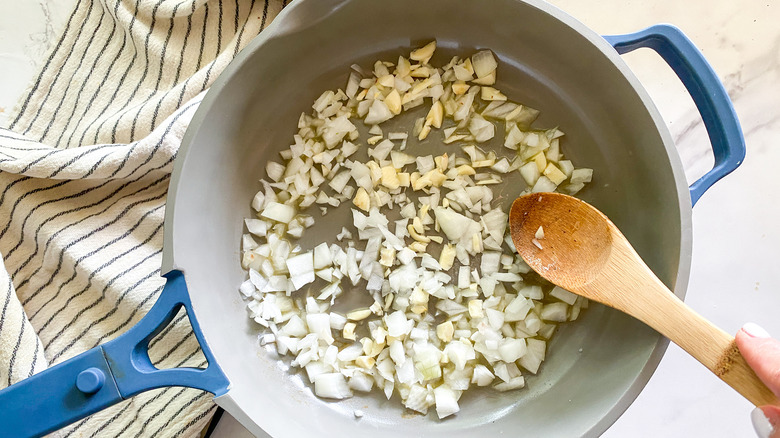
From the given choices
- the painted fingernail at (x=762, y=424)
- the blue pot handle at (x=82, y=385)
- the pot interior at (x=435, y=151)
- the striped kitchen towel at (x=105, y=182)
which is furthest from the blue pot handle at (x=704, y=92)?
the blue pot handle at (x=82, y=385)

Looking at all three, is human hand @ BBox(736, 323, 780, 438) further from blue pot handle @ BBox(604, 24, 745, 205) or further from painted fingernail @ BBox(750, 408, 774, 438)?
blue pot handle @ BBox(604, 24, 745, 205)

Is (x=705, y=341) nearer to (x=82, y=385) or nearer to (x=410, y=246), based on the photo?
(x=410, y=246)

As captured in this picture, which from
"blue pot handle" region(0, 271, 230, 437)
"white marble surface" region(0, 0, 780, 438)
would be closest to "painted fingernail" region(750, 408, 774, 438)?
"white marble surface" region(0, 0, 780, 438)

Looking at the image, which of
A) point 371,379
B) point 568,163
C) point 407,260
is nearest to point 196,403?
point 371,379

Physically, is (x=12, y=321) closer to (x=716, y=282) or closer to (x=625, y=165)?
(x=625, y=165)

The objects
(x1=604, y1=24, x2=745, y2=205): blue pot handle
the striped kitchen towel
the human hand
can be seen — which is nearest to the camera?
the human hand

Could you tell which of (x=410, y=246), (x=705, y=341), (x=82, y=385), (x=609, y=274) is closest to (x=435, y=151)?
(x=410, y=246)
